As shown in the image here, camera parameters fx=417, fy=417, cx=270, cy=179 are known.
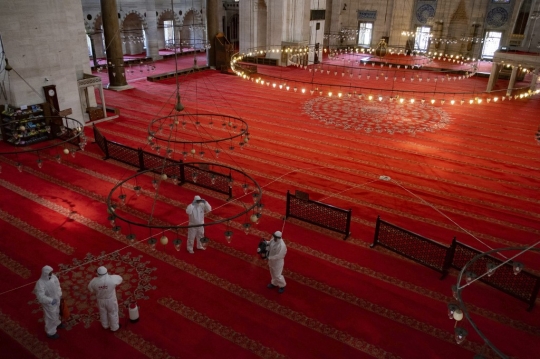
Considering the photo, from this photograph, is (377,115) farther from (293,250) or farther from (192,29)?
(192,29)

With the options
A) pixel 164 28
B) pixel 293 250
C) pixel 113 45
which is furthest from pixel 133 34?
Result: pixel 293 250

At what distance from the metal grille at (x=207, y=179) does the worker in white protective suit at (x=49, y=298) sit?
3.27 meters

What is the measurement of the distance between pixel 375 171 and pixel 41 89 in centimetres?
802

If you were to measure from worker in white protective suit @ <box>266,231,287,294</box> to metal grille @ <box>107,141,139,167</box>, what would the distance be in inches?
175

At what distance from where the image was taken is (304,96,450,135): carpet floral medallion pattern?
11.4 m

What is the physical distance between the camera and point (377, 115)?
1245cm

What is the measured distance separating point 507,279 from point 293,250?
2.72 m

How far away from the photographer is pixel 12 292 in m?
5.05

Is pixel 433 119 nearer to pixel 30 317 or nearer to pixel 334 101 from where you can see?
pixel 334 101

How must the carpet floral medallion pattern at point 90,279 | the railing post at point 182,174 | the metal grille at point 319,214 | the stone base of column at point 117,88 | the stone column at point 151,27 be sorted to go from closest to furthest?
the carpet floral medallion pattern at point 90,279 → the metal grille at point 319,214 → the railing post at point 182,174 → the stone base of column at point 117,88 → the stone column at point 151,27

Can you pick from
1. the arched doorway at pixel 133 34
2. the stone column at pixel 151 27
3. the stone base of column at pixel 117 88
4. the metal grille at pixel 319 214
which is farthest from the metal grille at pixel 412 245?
the arched doorway at pixel 133 34

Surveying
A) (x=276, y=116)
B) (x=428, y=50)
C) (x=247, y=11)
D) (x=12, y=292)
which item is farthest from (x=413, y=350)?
(x=428, y=50)

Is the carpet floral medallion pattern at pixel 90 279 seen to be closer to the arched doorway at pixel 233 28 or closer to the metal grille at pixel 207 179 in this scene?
the metal grille at pixel 207 179

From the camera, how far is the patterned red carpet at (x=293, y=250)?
4.48 metres
